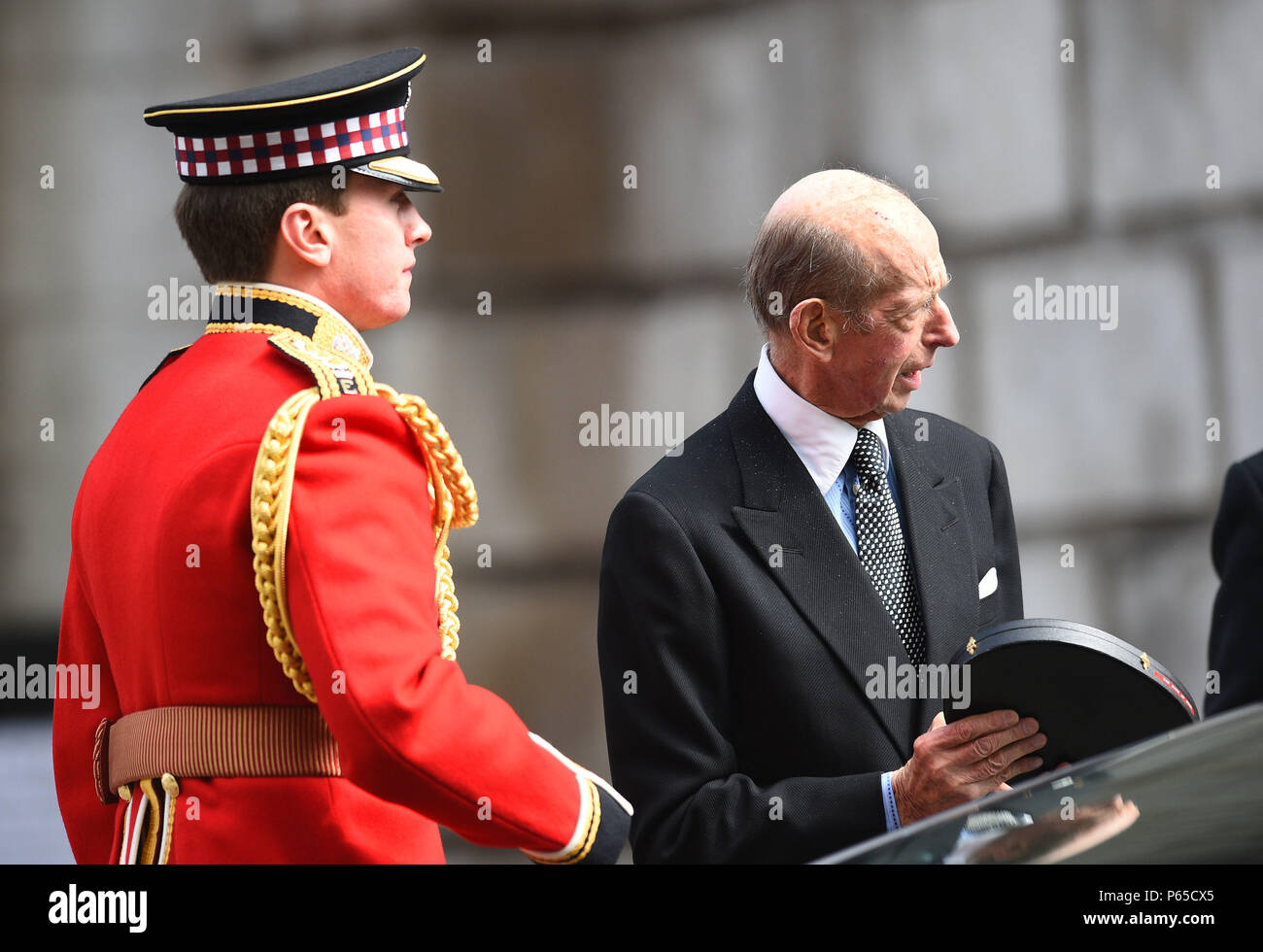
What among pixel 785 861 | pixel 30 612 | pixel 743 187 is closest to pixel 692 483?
pixel 785 861

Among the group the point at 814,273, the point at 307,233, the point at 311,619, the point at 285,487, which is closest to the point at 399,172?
the point at 307,233

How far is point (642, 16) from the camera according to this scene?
15.3 ft

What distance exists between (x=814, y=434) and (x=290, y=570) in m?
1.07

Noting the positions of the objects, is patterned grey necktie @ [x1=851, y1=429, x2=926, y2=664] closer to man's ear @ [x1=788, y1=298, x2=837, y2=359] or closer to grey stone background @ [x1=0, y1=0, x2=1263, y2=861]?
man's ear @ [x1=788, y1=298, x2=837, y2=359]

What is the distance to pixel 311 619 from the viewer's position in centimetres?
164

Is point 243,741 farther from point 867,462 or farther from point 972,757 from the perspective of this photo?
point 867,462

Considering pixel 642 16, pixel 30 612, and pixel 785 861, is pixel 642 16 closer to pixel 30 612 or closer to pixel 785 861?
pixel 30 612

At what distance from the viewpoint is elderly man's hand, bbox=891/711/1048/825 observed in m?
2.07

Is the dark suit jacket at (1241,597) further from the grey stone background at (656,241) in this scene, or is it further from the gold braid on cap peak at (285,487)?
the grey stone background at (656,241)

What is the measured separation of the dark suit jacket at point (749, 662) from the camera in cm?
225

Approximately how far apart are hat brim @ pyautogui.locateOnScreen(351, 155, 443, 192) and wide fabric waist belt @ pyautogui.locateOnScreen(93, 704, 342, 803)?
71cm

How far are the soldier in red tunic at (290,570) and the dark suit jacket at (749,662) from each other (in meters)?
0.42

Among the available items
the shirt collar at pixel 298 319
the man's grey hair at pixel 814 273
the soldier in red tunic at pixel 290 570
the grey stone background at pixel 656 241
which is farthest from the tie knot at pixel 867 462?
the grey stone background at pixel 656 241

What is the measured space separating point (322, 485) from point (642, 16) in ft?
10.9
